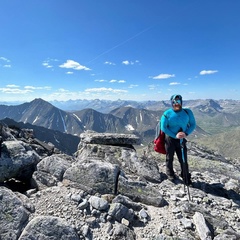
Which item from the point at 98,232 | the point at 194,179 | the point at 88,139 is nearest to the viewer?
the point at 98,232

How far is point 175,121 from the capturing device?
12844 mm

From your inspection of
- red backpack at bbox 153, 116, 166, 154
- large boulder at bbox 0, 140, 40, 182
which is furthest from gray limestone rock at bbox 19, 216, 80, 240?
red backpack at bbox 153, 116, 166, 154

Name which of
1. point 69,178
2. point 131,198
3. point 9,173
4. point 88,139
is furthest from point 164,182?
point 9,173

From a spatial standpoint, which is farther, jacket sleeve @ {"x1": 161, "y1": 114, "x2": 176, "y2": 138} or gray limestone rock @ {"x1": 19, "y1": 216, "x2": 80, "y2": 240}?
jacket sleeve @ {"x1": 161, "y1": 114, "x2": 176, "y2": 138}

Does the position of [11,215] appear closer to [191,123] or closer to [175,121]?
[175,121]

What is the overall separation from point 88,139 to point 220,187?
30.5 ft

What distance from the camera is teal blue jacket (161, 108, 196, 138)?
42.1ft

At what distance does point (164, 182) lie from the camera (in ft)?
43.4

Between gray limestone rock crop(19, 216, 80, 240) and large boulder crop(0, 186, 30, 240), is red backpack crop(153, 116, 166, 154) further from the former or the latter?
large boulder crop(0, 186, 30, 240)

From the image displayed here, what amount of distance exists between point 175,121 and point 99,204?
6.21 meters

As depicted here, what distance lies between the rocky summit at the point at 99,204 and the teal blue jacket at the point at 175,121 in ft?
9.34

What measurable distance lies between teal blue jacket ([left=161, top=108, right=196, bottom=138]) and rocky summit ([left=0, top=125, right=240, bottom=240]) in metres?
2.85

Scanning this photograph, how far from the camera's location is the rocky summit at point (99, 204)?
798 centimetres

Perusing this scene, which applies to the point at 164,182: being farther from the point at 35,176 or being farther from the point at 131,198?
the point at 35,176
